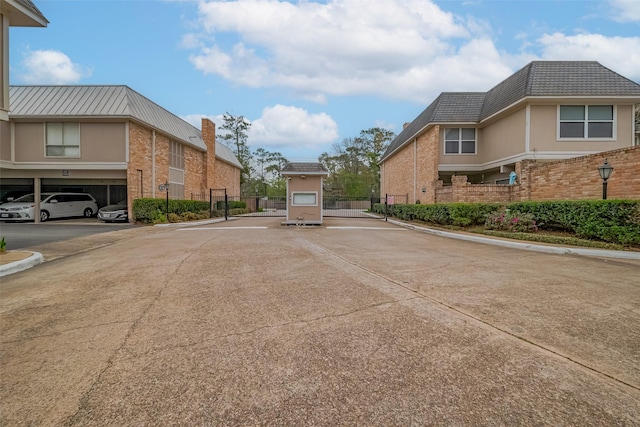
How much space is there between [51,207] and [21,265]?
578 inches

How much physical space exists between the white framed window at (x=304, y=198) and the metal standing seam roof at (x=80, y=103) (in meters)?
9.00

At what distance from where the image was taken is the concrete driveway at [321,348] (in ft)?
6.87

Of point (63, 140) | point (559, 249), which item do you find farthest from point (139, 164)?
point (559, 249)

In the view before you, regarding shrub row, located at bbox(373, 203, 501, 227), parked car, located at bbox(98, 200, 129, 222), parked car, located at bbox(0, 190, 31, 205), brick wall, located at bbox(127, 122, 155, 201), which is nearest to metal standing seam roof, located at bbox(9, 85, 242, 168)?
brick wall, located at bbox(127, 122, 155, 201)

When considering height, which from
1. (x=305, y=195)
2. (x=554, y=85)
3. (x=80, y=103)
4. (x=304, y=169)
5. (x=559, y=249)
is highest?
(x=554, y=85)

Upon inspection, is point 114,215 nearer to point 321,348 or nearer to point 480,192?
point 321,348

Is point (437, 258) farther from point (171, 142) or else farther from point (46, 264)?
point (171, 142)

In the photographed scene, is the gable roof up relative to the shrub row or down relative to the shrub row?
→ up

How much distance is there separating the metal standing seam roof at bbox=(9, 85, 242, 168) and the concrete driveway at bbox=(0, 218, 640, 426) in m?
13.7

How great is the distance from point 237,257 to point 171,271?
159 cm

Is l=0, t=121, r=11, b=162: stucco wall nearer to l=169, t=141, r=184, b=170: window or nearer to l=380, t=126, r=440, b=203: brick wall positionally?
l=169, t=141, r=184, b=170: window

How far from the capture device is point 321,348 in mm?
2879

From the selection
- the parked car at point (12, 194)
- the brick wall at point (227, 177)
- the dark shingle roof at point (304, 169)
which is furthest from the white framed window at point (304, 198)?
the parked car at point (12, 194)

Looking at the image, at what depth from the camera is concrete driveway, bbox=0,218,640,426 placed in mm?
2094
